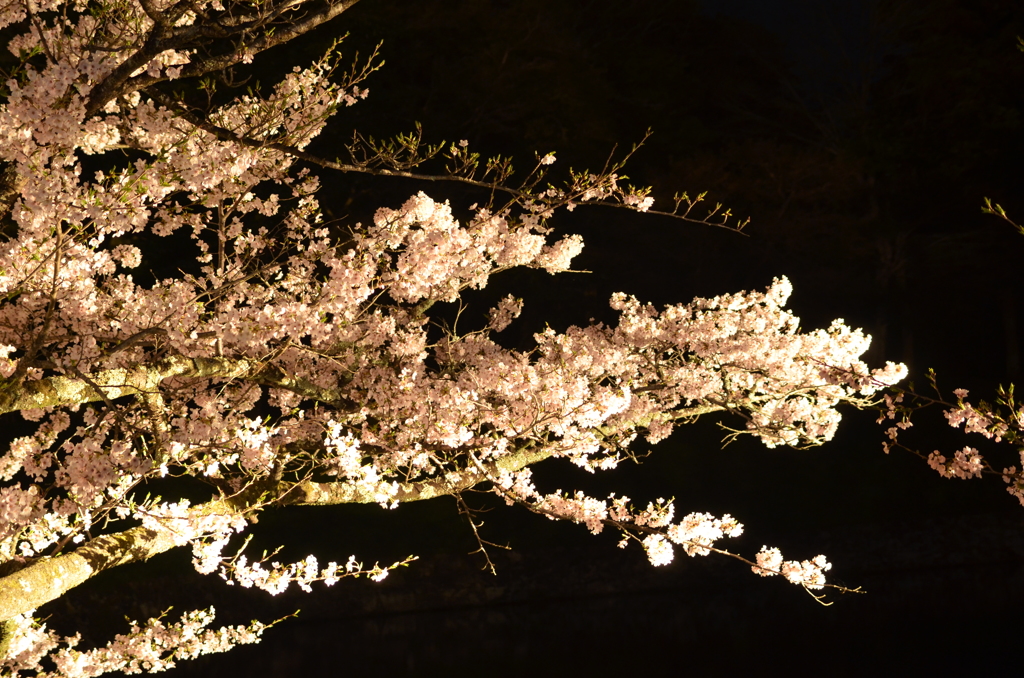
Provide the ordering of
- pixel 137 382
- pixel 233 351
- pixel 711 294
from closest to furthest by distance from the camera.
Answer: pixel 137 382
pixel 233 351
pixel 711 294

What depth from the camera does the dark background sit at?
11.1 m

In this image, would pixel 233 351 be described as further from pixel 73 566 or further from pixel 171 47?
pixel 171 47

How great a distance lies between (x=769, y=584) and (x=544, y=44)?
30.0ft

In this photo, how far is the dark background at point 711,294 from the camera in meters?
11.1

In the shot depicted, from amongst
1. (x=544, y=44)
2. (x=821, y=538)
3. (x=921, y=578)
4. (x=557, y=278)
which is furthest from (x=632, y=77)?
(x=921, y=578)

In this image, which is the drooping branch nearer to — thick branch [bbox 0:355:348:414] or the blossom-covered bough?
the blossom-covered bough

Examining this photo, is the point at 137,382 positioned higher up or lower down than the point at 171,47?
lower down

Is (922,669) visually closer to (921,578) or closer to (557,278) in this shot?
(921,578)

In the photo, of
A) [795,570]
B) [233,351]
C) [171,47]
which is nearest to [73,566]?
[233,351]

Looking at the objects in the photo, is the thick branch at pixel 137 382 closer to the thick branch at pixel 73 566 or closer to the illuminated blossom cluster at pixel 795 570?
the thick branch at pixel 73 566

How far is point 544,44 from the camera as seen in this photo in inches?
536

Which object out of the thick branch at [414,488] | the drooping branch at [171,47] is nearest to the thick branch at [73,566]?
the thick branch at [414,488]

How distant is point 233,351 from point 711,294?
10648 millimetres

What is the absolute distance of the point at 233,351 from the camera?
4.88m
